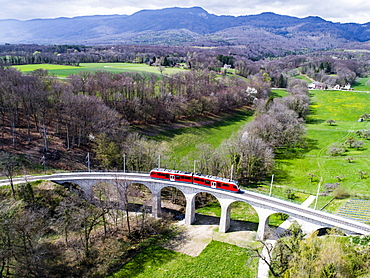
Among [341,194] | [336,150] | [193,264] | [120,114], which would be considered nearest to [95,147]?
[120,114]

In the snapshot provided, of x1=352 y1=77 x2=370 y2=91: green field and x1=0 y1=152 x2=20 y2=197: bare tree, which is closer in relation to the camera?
x1=0 y1=152 x2=20 y2=197: bare tree

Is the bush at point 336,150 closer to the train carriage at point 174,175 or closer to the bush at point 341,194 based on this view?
the bush at point 341,194

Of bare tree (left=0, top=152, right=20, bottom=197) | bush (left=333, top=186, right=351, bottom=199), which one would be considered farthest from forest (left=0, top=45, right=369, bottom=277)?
bush (left=333, top=186, right=351, bottom=199)

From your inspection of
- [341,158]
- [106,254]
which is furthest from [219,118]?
[106,254]

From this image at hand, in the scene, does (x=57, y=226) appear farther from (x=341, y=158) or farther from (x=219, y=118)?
(x=219, y=118)

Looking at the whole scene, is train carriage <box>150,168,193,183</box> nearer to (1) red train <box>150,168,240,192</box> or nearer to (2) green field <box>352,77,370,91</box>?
(1) red train <box>150,168,240,192</box>

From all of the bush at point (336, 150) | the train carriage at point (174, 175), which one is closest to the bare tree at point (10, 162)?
the train carriage at point (174, 175)
